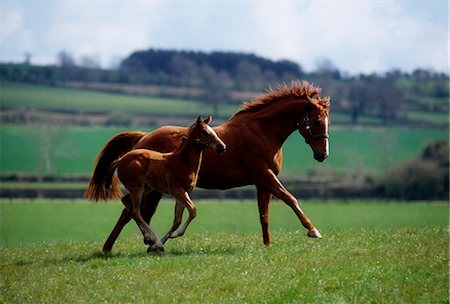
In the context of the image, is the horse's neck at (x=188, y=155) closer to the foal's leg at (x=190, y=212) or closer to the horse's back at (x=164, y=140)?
the foal's leg at (x=190, y=212)

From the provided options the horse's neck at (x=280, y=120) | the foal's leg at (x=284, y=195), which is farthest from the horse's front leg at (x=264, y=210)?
the horse's neck at (x=280, y=120)

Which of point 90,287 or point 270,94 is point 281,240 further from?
point 90,287

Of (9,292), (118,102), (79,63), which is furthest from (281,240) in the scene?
(79,63)

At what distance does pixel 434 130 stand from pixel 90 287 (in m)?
96.5

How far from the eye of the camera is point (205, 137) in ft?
57.7

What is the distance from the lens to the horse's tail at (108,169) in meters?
19.2

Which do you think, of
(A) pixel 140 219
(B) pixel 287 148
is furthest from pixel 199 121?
(B) pixel 287 148

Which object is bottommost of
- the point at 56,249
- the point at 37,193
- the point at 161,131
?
the point at 37,193

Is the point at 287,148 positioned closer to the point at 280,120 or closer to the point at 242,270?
the point at 280,120

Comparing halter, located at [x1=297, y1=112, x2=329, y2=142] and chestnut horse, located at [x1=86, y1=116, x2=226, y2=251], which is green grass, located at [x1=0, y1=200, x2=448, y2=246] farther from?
chestnut horse, located at [x1=86, y1=116, x2=226, y2=251]

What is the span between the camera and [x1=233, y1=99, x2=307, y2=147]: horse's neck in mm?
19141

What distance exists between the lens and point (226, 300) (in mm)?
14688

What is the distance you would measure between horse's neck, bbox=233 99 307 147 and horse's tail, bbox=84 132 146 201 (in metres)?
2.36

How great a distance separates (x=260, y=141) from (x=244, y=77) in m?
124
